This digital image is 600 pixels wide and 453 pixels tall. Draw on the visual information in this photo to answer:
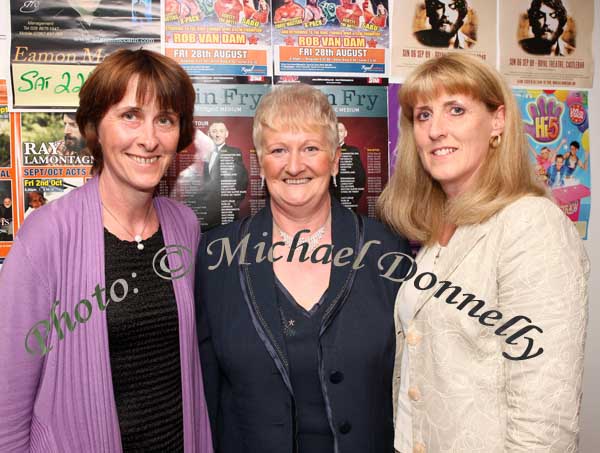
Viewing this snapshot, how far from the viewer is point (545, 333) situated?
1.20 meters

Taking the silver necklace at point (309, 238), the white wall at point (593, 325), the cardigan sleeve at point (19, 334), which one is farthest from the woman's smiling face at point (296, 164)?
the white wall at point (593, 325)

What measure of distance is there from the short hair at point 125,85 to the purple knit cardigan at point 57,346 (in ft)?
0.83

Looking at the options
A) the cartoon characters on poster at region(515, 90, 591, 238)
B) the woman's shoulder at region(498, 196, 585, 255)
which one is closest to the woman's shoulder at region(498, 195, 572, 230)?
the woman's shoulder at region(498, 196, 585, 255)

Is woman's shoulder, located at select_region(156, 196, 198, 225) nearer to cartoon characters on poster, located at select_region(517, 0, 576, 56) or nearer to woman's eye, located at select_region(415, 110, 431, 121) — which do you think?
woman's eye, located at select_region(415, 110, 431, 121)

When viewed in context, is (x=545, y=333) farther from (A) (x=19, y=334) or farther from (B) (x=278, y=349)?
(A) (x=19, y=334)

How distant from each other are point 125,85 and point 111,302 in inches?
24.1

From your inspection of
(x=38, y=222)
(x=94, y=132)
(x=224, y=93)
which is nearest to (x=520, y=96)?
(x=224, y=93)

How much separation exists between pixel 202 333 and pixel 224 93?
99 cm

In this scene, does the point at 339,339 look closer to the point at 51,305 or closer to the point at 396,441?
the point at 396,441

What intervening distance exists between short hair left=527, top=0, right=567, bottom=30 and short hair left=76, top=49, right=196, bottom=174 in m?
1.69

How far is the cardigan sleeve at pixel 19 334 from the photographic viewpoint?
132cm

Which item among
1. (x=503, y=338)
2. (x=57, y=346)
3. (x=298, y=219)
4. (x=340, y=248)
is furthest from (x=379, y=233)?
(x=57, y=346)

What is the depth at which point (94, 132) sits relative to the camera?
1.54 metres

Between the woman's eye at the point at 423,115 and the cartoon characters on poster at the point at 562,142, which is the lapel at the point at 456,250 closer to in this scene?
the woman's eye at the point at 423,115
